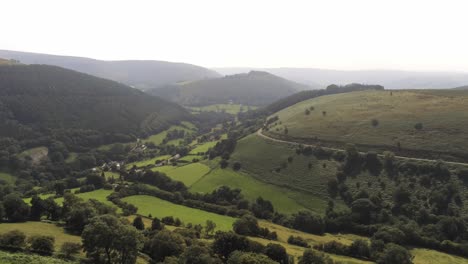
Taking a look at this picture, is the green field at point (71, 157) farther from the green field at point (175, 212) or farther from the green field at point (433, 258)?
the green field at point (433, 258)

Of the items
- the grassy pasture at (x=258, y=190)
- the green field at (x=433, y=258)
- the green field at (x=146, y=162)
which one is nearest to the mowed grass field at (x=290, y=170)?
the grassy pasture at (x=258, y=190)

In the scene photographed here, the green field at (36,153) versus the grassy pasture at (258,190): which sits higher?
the grassy pasture at (258,190)

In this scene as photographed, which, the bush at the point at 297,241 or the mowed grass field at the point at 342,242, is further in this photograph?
the bush at the point at 297,241

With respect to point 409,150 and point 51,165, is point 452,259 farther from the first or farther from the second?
point 51,165

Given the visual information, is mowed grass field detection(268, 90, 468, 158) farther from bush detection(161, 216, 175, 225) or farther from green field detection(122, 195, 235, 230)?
bush detection(161, 216, 175, 225)

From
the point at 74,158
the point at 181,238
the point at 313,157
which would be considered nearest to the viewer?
the point at 181,238

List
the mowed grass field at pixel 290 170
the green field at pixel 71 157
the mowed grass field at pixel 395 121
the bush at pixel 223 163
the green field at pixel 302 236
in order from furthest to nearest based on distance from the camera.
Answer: the green field at pixel 71 157 → the bush at pixel 223 163 → the mowed grass field at pixel 395 121 → the mowed grass field at pixel 290 170 → the green field at pixel 302 236

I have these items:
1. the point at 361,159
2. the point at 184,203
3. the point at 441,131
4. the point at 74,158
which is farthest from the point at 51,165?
the point at 441,131
